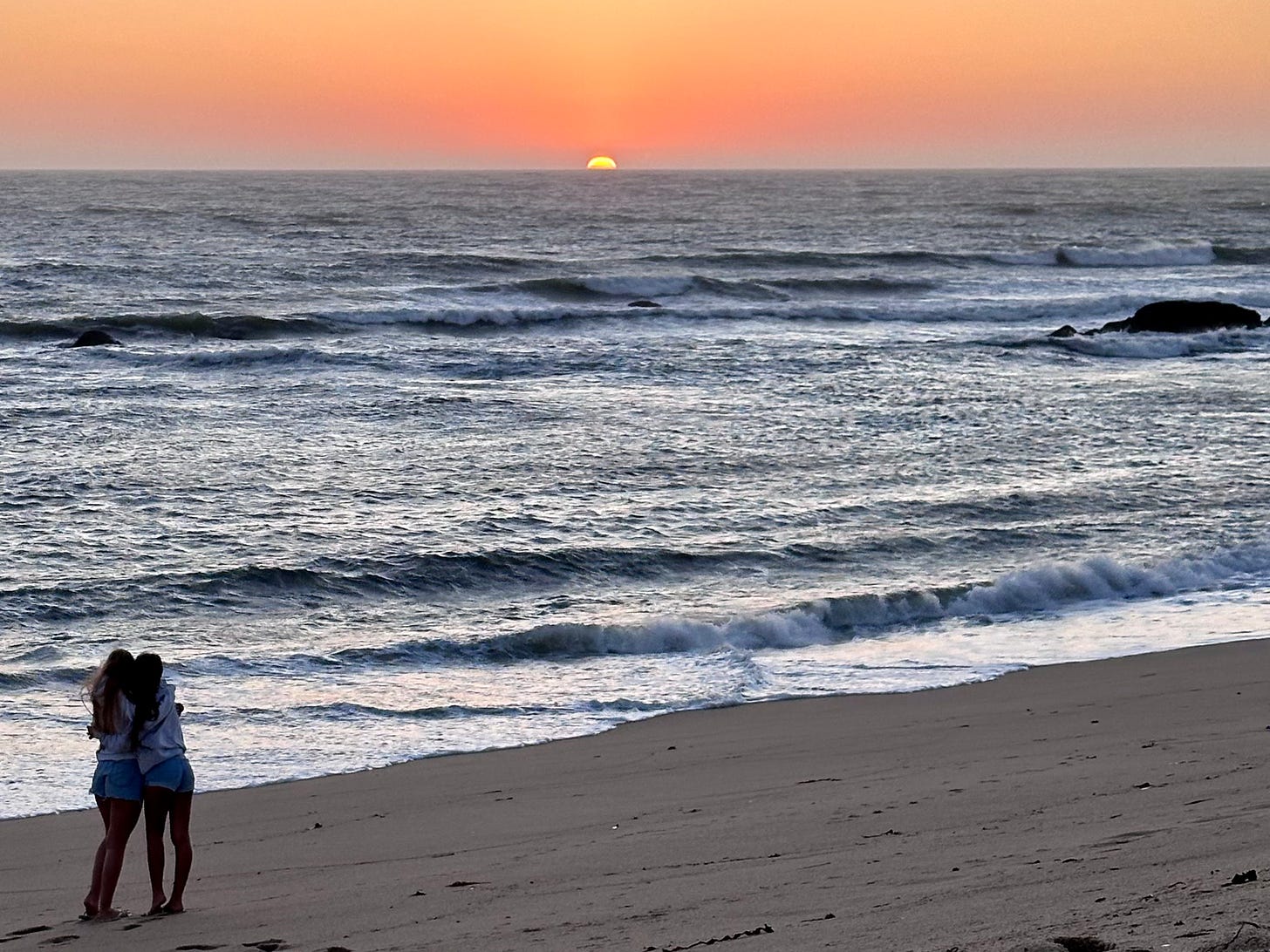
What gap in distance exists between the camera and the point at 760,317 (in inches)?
1578

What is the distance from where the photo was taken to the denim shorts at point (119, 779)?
19.6ft

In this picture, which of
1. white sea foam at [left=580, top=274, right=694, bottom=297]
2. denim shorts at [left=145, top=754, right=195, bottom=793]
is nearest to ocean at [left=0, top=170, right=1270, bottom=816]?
Result: denim shorts at [left=145, top=754, right=195, bottom=793]

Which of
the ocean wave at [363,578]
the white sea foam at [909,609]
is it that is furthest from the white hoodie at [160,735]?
the ocean wave at [363,578]

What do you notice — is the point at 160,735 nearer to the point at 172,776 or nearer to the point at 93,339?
the point at 172,776

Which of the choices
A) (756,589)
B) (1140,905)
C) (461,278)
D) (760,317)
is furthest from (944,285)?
(1140,905)

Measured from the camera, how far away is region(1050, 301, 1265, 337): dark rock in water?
35.5 meters

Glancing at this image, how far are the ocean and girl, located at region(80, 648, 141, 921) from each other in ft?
7.03

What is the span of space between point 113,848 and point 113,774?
11.8 inches

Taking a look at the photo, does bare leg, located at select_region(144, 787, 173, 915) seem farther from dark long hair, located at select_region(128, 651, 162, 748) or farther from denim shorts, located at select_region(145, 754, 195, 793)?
dark long hair, located at select_region(128, 651, 162, 748)

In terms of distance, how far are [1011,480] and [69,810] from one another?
42.1 ft

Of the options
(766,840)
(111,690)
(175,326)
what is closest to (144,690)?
(111,690)

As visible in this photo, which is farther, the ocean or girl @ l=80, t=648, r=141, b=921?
the ocean

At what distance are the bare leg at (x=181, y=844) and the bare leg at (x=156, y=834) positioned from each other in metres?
0.04

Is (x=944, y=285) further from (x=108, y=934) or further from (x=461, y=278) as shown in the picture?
(x=108, y=934)
